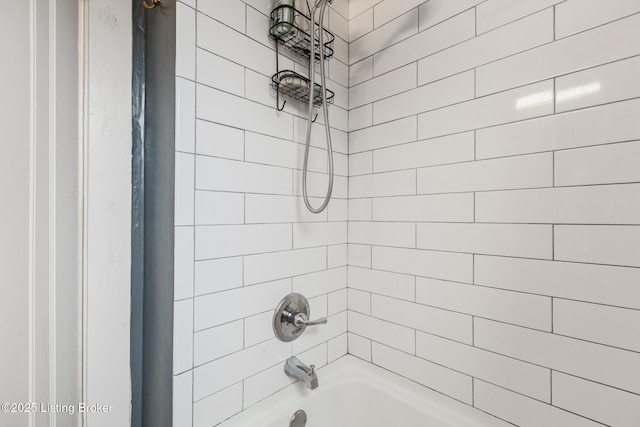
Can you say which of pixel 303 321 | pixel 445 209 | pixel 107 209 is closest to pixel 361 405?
pixel 303 321

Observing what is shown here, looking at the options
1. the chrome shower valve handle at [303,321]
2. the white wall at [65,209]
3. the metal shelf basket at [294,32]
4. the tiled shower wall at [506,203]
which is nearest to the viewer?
the white wall at [65,209]

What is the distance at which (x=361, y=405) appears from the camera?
1.16 meters

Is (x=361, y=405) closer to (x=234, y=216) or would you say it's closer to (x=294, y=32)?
(x=234, y=216)

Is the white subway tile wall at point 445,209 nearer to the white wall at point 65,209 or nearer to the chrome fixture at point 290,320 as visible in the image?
the chrome fixture at point 290,320

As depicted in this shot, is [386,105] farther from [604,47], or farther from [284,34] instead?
[604,47]

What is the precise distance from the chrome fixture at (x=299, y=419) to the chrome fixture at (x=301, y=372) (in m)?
0.12

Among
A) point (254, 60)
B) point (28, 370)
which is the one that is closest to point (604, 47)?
point (254, 60)

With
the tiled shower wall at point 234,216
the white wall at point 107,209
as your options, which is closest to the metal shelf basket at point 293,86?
the tiled shower wall at point 234,216

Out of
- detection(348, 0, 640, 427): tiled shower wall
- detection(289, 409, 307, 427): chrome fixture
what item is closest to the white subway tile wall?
detection(348, 0, 640, 427): tiled shower wall

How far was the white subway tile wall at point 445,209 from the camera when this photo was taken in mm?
715

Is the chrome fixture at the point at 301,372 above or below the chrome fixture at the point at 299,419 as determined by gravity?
above

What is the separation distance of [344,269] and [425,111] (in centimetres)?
73

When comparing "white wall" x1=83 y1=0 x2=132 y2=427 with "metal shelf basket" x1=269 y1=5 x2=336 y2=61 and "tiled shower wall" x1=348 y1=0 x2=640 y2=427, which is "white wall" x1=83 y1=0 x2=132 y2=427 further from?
"tiled shower wall" x1=348 y1=0 x2=640 y2=427

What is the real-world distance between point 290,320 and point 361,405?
51 centimetres
